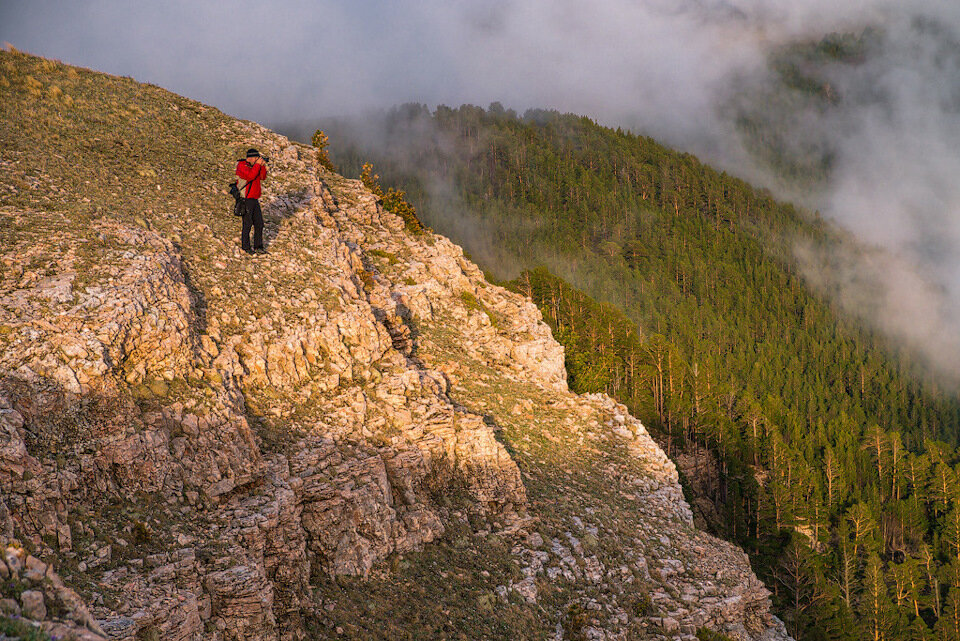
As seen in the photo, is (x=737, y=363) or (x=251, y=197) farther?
(x=737, y=363)

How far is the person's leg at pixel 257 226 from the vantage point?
2091 cm

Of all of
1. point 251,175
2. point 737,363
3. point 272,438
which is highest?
point 737,363

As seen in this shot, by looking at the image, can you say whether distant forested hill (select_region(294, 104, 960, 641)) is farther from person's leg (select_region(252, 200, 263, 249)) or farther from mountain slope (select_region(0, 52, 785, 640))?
person's leg (select_region(252, 200, 263, 249))

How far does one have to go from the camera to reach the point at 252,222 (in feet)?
69.8

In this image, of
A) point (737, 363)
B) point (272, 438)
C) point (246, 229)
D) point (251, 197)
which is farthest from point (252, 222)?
point (737, 363)

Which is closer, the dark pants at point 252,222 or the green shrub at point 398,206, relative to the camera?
the dark pants at point 252,222

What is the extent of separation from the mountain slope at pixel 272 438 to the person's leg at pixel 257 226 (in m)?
0.58

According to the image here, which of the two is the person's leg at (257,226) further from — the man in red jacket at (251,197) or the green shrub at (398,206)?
the green shrub at (398,206)

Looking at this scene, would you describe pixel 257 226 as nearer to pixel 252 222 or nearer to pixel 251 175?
pixel 252 222

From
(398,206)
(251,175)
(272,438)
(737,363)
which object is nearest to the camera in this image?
(272,438)

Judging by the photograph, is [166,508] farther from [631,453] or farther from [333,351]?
[631,453]

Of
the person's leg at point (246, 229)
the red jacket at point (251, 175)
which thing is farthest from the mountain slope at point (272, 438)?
the red jacket at point (251, 175)

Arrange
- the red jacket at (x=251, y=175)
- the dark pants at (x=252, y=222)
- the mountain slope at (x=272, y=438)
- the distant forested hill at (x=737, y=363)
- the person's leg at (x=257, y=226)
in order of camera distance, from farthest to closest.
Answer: the distant forested hill at (x=737, y=363)
the person's leg at (x=257, y=226)
the dark pants at (x=252, y=222)
the red jacket at (x=251, y=175)
the mountain slope at (x=272, y=438)

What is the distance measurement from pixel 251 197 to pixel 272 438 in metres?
8.81
